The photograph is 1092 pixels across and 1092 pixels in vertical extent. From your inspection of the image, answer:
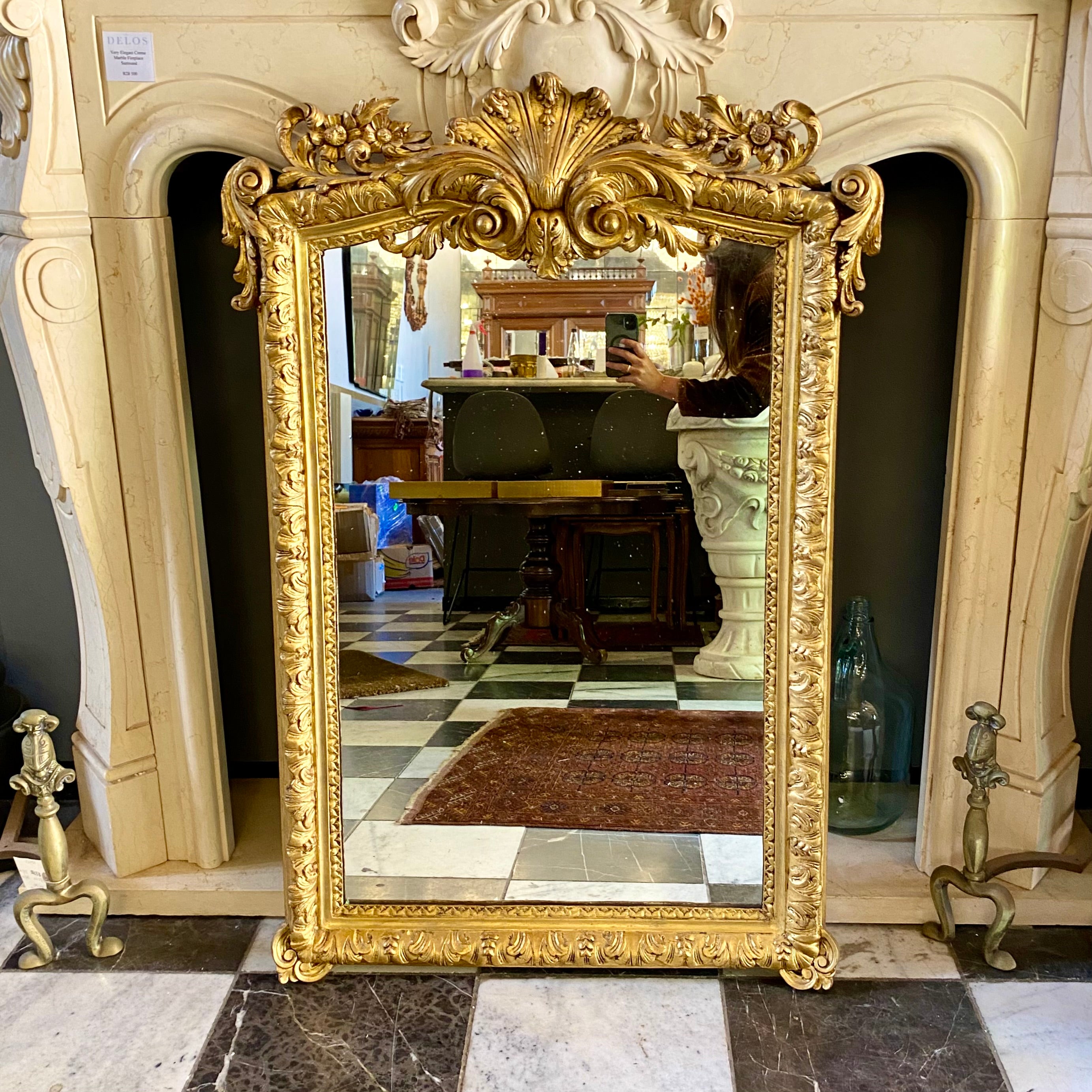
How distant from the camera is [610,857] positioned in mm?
1616

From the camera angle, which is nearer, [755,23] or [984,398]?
[755,23]

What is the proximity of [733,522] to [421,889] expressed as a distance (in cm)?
88

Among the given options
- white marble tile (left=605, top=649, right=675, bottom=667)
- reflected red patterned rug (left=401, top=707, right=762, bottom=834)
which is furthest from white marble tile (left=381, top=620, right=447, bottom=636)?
white marble tile (left=605, top=649, right=675, bottom=667)

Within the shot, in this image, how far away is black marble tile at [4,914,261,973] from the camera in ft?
5.36

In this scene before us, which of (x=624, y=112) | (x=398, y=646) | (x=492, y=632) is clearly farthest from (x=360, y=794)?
(x=624, y=112)

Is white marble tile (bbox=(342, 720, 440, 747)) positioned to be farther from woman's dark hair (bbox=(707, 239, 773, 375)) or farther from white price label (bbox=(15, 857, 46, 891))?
woman's dark hair (bbox=(707, 239, 773, 375))

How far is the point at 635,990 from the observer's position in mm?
1530

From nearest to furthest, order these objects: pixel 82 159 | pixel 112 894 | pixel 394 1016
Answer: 1. pixel 394 1016
2. pixel 82 159
3. pixel 112 894

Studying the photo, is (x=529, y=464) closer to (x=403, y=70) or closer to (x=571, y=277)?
(x=571, y=277)

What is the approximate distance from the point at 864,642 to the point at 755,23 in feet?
3.99

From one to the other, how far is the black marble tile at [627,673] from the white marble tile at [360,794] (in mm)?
426

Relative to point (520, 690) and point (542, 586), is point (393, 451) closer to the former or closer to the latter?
point (542, 586)

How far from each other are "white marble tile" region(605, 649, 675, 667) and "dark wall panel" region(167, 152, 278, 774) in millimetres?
902

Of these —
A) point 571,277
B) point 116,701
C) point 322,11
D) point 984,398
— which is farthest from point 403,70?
point 116,701
